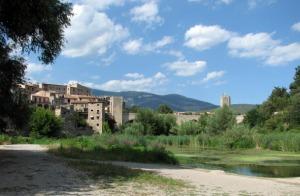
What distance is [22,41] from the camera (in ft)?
75.5

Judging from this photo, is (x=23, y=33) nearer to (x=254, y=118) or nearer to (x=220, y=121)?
(x=220, y=121)

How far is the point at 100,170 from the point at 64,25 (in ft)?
25.4

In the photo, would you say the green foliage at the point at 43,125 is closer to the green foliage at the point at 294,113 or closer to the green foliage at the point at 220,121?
the green foliage at the point at 220,121

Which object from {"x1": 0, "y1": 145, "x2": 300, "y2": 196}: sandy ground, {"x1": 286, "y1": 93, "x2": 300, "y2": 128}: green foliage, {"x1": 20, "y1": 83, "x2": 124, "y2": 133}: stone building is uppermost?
{"x1": 20, "y1": 83, "x2": 124, "y2": 133}: stone building

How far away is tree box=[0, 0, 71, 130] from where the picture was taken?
64.1 feet

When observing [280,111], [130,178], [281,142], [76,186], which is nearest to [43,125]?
[281,142]

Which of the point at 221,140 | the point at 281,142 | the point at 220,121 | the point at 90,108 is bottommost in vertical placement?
the point at 281,142

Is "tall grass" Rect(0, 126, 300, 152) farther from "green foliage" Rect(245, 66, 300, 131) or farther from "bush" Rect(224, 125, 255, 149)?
"green foliage" Rect(245, 66, 300, 131)

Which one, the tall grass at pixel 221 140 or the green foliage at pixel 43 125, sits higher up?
the green foliage at pixel 43 125

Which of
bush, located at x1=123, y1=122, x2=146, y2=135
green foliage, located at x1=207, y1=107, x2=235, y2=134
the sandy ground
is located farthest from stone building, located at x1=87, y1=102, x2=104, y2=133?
the sandy ground

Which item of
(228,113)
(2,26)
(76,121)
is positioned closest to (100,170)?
(2,26)

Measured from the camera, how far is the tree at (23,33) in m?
19.5

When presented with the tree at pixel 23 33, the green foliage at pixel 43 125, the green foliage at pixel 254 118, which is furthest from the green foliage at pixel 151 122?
the tree at pixel 23 33

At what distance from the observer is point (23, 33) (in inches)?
820
